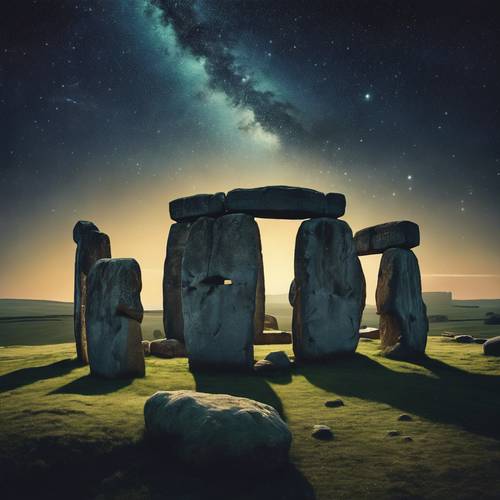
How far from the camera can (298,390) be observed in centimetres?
707

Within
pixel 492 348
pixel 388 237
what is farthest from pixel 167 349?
pixel 492 348

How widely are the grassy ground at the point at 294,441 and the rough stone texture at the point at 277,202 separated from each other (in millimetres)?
3593

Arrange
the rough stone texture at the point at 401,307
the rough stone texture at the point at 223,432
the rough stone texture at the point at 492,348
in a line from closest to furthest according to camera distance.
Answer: the rough stone texture at the point at 223,432 < the rough stone texture at the point at 401,307 < the rough stone texture at the point at 492,348

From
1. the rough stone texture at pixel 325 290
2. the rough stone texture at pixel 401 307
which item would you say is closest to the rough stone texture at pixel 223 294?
the rough stone texture at pixel 325 290

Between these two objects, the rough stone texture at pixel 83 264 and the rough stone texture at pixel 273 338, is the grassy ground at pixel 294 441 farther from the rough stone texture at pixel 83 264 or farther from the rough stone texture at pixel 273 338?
the rough stone texture at pixel 273 338

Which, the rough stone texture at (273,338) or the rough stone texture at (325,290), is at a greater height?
the rough stone texture at (325,290)

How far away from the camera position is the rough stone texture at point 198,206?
9883mm

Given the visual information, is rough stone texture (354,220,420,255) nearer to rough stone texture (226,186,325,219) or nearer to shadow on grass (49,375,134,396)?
rough stone texture (226,186,325,219)

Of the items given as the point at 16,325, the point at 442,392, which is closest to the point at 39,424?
the point at 442,392

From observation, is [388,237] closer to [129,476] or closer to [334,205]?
[334,205]

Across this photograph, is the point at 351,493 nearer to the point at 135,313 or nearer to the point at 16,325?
the point at 135,313

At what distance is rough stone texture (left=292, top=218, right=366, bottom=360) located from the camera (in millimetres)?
9703

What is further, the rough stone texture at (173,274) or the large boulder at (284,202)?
the rough stone texture at (173,274)

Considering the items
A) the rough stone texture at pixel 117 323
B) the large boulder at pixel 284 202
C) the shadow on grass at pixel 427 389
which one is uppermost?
the large boulder at pixel 284 202
